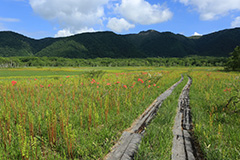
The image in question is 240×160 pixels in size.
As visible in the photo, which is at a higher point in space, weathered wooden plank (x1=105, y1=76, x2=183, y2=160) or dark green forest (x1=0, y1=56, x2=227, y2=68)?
dark green forest (x1=0, y1=56, x2=227, y2=68)

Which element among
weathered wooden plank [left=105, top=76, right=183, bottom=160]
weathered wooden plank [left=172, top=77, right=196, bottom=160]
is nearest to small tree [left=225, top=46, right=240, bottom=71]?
weathered wooden plank [left=172, top=77, right=196, bottom=160]

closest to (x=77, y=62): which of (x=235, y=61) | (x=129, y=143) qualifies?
(x=235, y=61)

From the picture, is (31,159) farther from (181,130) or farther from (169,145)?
(181,130)

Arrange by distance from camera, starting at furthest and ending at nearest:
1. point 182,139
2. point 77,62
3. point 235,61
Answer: point 77,62 → point 235,61 → point 182,139

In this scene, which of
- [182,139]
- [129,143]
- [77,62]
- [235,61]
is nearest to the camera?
[129,143]

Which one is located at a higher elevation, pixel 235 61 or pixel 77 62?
pixel 77 62

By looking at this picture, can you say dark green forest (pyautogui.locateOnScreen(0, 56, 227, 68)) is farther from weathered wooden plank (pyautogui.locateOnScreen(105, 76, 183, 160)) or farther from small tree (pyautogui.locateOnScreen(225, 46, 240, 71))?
weathered wooden plank (pyautogui.locateOnScreen(105, 76, 183, 160))

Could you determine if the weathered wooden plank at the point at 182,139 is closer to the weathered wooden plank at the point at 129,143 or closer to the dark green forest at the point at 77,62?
the weathered wooden plank at the point at 129,143

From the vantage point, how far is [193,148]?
2.57 m

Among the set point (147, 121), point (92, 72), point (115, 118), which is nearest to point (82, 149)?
point (115, 118)

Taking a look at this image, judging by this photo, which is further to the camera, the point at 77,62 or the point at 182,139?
the point at 77,62

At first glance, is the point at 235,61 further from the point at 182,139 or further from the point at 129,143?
the point at 129,143

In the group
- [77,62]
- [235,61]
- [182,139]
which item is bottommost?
[182,139]

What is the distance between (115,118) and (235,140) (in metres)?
3.15
